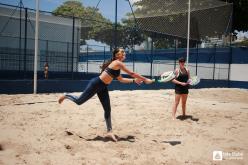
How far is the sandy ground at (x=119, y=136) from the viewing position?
16.9 ft

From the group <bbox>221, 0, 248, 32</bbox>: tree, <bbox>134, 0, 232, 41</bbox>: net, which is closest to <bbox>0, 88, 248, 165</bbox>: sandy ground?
<bbox>134, 0, 232, 41</bbox>: net

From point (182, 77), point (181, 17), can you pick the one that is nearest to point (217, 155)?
point (182, 77)

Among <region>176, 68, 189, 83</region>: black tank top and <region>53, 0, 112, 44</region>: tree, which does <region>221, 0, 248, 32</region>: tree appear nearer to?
<region>53, 0, 112, 44</region>: tree

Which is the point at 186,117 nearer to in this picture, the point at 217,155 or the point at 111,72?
the point at 217,155

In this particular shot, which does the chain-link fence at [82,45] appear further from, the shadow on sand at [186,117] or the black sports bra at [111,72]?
the black sports bra at [111,72]

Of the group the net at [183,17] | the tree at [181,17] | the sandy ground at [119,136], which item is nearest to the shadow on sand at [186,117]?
the sandy ground at [119,136]

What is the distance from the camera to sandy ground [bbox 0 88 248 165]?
5.16m

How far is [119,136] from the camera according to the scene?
6.63m

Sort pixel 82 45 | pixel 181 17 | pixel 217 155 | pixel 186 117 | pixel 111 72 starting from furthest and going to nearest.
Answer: pixel 82 45, pixel 181 17, pixel 186 117, pixel 111 72, pixel 217 155

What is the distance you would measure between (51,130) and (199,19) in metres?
17.2

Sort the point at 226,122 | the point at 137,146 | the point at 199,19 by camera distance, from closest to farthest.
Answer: the point at 137,146
the point at 226,122
the point at 199,19

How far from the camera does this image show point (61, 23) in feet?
88.4

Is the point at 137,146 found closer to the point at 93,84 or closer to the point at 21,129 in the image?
the point at 93,84

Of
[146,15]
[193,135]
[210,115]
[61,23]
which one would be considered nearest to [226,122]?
[210,115]
